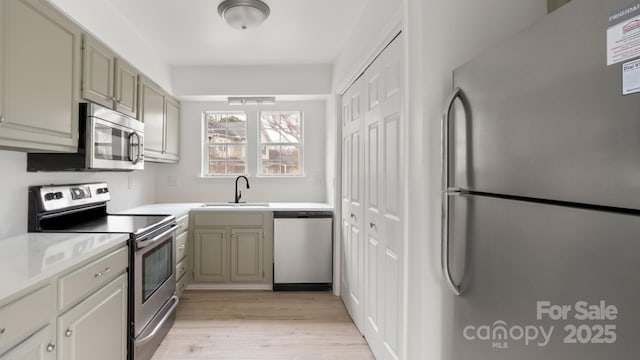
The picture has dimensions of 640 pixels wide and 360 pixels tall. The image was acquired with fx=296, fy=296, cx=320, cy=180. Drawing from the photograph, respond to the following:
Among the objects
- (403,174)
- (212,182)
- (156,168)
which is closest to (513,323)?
(403,174)

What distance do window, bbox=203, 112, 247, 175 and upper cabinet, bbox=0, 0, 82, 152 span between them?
2050 millimetres

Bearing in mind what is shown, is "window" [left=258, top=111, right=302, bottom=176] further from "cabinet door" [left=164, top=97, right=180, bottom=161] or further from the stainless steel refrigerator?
the stainless steel refrigerator

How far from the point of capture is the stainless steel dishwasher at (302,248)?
10.3 ft

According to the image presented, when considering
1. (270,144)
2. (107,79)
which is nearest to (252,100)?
(270,144)

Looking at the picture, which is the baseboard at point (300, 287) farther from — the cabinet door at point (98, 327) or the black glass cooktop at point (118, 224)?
the cabinet door at point (98, 327)

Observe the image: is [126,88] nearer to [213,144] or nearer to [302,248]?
[213,144]

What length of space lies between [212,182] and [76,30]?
86.4 inches

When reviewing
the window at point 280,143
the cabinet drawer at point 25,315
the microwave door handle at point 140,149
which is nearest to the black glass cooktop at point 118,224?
the microwave door handle at point 140,149

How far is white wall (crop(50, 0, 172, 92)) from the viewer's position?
1820 mm

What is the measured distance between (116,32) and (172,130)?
129cm

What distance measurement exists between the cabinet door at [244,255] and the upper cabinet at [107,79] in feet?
4.99

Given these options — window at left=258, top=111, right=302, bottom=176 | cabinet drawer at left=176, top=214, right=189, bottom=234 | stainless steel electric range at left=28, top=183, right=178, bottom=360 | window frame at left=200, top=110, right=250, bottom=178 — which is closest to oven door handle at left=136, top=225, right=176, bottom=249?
stainless steel electric range at left=28, top=183, right=178, bottom=360

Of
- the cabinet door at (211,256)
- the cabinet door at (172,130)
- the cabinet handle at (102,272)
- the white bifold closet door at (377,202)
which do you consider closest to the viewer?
the cabinet handle at (102,272)

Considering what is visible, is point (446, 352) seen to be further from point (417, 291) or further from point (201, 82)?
point (201, 82)
